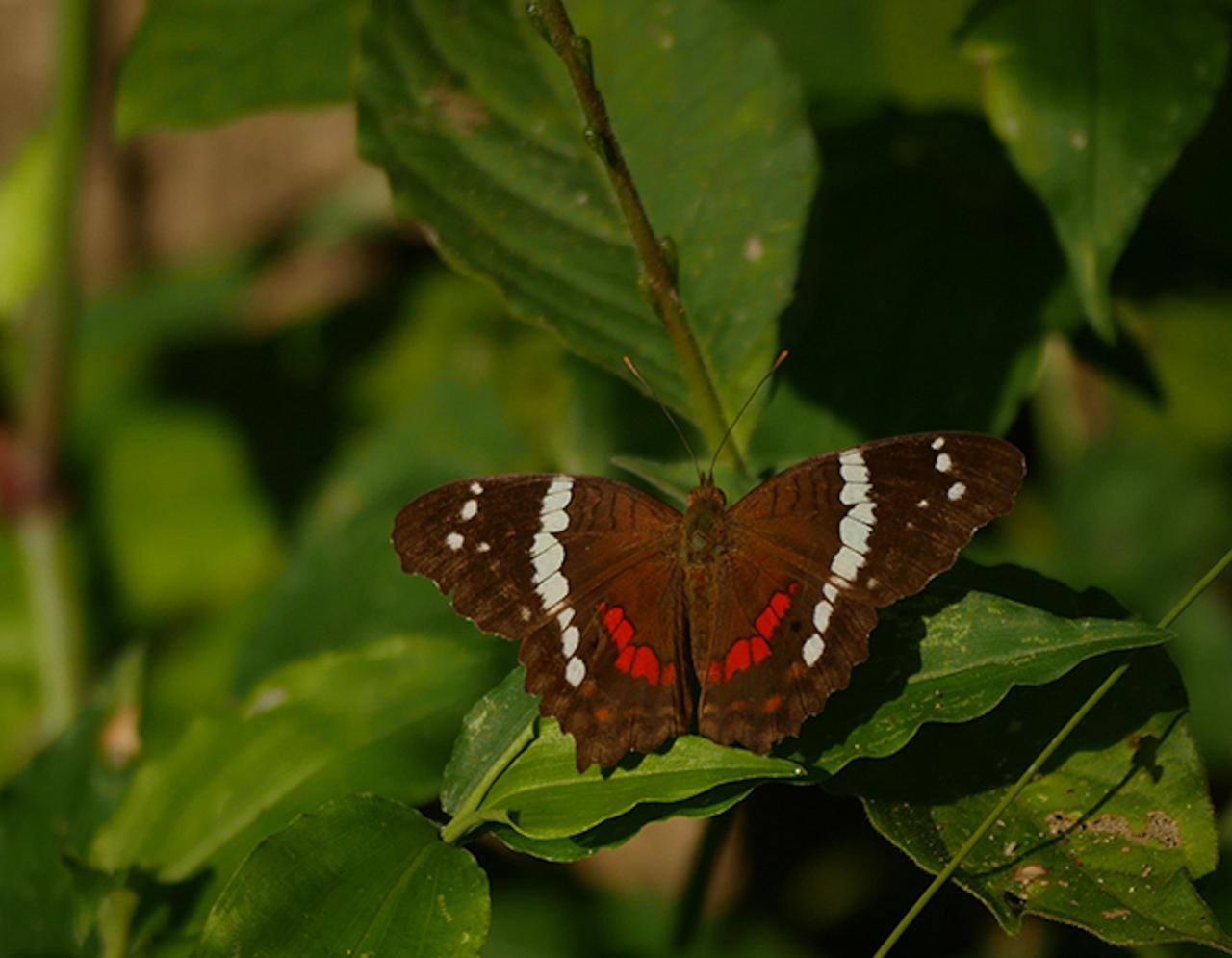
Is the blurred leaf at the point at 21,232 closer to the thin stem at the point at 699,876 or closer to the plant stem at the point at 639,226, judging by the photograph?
the plant stem at the point at 639,226

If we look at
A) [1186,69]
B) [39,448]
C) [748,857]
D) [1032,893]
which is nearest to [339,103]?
[39,448]

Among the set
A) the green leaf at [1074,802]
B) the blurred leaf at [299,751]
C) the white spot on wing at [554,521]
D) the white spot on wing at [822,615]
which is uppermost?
the white spot on wing at [822,615]

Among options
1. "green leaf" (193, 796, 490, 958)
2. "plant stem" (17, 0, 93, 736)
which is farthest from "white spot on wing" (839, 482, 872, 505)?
"plant stem" (17, 0, 93, 736)

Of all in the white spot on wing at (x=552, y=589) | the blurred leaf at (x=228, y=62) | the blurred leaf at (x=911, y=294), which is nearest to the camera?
the white spot on wing at (x=552, y=589)

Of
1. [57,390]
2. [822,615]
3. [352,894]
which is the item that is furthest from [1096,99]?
[57,390]

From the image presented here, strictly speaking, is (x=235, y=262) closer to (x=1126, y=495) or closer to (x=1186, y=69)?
(x=1126, y=495)

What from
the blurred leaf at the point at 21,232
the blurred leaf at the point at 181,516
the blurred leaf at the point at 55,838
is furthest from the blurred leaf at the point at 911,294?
the blurred leaf at the point at 181,516

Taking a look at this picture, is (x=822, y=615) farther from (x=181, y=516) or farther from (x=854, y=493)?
(x=181, y=516)
